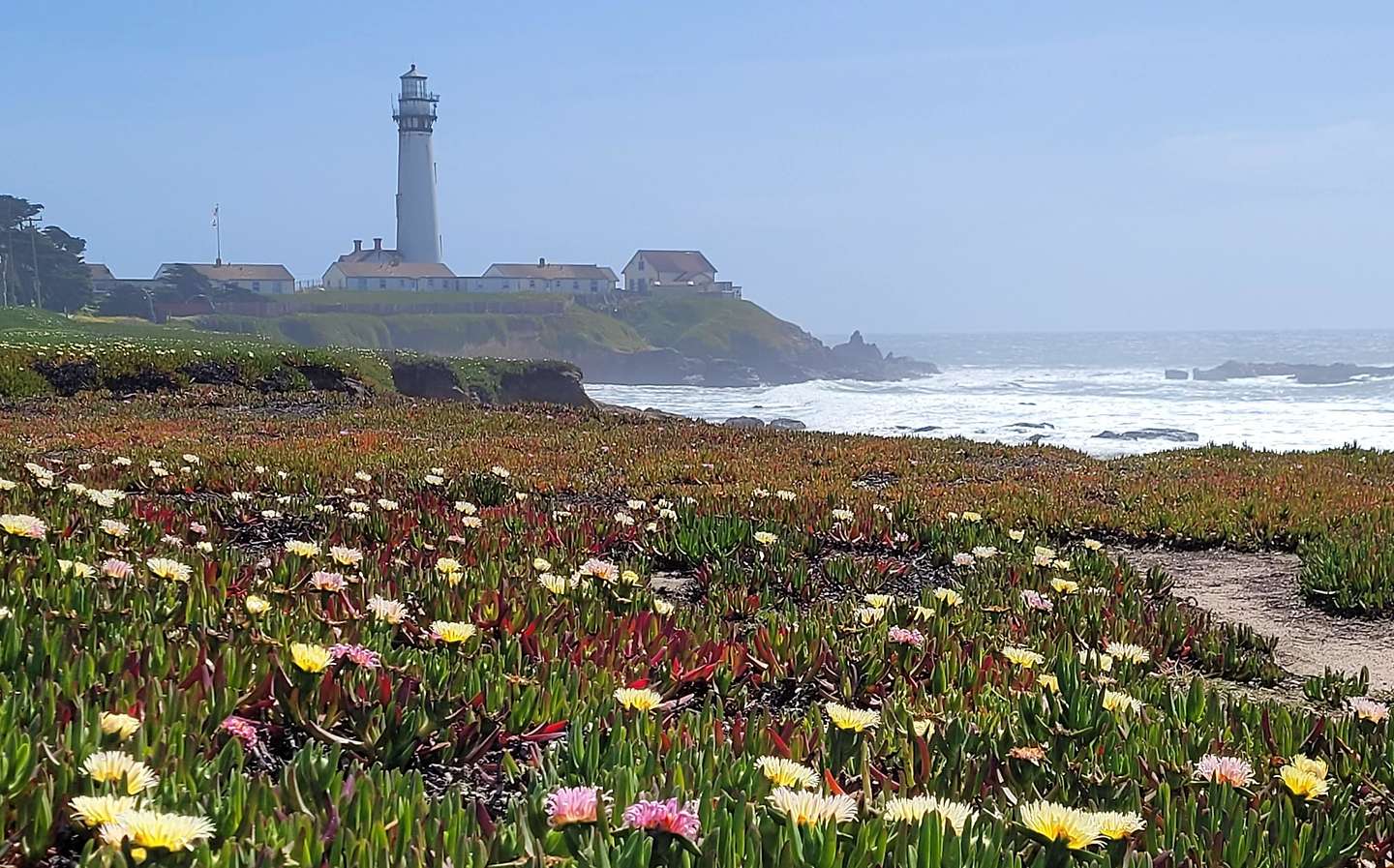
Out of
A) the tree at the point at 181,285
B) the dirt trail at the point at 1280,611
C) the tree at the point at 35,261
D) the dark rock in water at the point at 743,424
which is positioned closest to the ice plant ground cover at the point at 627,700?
the dirt trail at the point at 1280,611

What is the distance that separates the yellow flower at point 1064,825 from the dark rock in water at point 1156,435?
50.8 metres

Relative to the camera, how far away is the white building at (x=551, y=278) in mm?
158875

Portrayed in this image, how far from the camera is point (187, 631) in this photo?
3.71 metres

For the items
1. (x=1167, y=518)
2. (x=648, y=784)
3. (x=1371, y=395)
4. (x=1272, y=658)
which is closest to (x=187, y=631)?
(x=648, y=784)

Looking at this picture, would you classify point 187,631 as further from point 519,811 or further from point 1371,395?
point 1371,395

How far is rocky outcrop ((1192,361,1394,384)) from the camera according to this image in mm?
93250

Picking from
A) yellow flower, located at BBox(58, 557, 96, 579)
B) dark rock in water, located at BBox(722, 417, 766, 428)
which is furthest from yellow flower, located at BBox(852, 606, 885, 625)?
dark rock in water, located at BBox(722, 417, 766, 428)

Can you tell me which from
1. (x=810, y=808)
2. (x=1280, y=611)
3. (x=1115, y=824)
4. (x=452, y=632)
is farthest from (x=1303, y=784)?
(x=1280, y=611)

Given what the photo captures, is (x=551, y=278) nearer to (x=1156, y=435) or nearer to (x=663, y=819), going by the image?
(x=1156, y=435)

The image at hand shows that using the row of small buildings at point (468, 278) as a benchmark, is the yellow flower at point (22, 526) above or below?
below

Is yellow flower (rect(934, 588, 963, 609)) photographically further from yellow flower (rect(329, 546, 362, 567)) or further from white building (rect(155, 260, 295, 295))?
white building (rect(155, 260, 295, 295))

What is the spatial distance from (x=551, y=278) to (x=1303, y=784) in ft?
525

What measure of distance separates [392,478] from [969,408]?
223ft

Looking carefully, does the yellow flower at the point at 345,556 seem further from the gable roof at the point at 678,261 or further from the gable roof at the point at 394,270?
the gable roof at the point at 678,261
